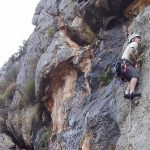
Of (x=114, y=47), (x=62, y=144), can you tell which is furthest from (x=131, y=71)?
(x=62, y=144)

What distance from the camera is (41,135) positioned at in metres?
21.7

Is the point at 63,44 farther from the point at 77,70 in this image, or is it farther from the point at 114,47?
the point at 114,47

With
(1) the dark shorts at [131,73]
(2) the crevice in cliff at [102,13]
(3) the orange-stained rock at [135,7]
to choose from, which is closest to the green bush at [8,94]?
(2) the crevice in cliff at [102,13]

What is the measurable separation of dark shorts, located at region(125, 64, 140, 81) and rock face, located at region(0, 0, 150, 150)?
0.18 meters

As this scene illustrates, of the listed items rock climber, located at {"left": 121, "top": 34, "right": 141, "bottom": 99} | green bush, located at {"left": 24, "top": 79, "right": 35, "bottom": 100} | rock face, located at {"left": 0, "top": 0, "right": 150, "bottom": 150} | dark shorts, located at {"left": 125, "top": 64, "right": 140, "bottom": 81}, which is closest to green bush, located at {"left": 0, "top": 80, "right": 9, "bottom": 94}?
rock face, located at {"left": 0, "top": 0, "right": 150, "bottom": 150}

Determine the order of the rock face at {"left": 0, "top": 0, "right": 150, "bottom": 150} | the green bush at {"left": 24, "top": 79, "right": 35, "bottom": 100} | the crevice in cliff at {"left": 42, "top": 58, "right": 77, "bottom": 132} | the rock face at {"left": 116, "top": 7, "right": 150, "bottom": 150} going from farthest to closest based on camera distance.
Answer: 1. the green bush at {"left": 24, "top": 79, "right": 35, "bottom": 100}
2. the crevice in cliff at {"left": 42, "top": 58, "right": 77, "bottom": 132}
3. the rock face at {"left": 0, "top": 0, "right": 150, "bottom": 150}
4. the rock face at {"left": 116, "top": 7, "right": 150, "bottom": 150}

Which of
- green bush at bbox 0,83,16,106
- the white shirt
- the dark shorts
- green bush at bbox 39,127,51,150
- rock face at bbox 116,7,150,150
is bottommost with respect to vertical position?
green bush at bbox 39,127,51,150

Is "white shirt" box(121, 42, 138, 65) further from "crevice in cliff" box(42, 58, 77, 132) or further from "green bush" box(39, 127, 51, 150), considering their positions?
"green bush" box(39, 127, 51, 150)

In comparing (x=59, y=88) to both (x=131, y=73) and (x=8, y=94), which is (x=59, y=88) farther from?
(x=131, y=73)

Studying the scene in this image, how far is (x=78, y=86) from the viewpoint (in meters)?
19.2

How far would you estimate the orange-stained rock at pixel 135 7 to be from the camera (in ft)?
57.4

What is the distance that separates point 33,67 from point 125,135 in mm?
11785

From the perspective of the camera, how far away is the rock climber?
42.1 feet

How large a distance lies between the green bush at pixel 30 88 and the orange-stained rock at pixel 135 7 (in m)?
6.96
